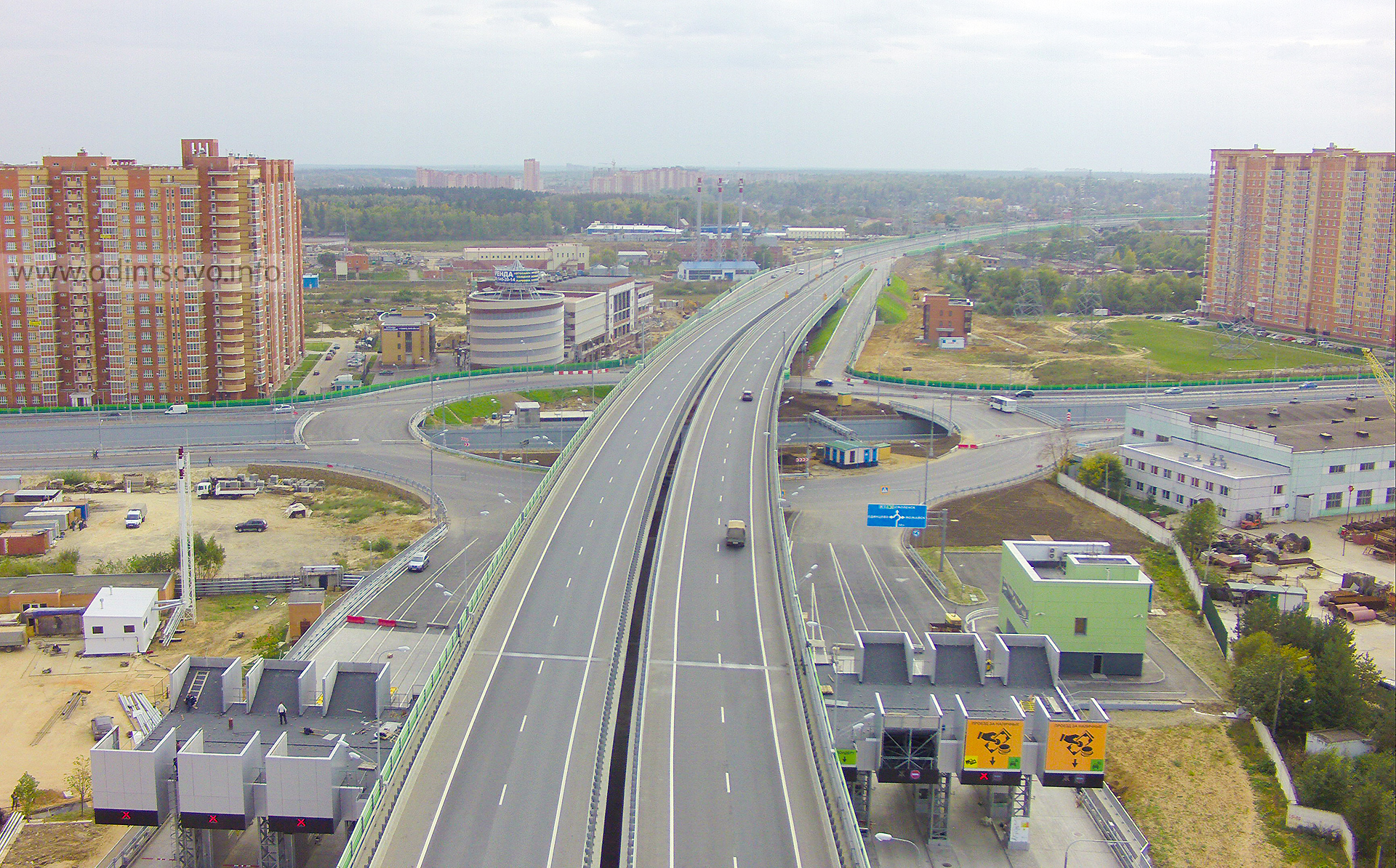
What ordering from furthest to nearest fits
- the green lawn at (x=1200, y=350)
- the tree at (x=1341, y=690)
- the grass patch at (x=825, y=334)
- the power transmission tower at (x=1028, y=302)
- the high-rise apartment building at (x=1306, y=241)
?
the power transmission tower at (x=1028, y=302), the grass patch at (x=825, y=334), the high-rise apartment building at (x=1306, y=241), the green lawn at (x=1200, y=350), the tree at (x=1341, y=690)

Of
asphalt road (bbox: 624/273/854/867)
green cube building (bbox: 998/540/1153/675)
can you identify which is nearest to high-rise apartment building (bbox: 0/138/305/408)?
asphalt road (bbox: 624/273/854/867)

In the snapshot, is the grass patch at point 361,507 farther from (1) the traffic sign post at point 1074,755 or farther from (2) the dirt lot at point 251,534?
(1) the traffic sign post at point 1074,755

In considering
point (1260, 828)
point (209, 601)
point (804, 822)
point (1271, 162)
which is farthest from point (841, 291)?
point (804, 822)

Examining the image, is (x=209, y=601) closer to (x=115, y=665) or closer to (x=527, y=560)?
(x=115, y=665)

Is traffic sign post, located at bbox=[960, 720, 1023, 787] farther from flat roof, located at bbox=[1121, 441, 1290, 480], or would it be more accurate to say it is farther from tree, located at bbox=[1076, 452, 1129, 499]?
tree, located at bbox=[1076, 452, 1129, 499]

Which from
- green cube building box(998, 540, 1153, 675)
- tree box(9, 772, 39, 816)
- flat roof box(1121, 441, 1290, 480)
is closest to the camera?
tree box(9, 772, 39, 816)

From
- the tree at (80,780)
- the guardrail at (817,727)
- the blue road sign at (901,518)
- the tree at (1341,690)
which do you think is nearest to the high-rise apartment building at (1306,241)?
the blue road sign at (901,518)
